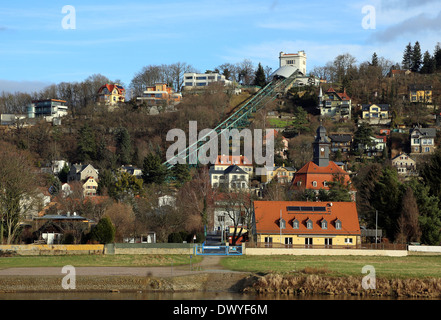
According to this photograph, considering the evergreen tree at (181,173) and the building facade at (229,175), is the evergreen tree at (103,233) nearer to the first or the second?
the evergreen tree at (181,173)

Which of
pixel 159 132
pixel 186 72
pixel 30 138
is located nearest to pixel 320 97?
pixel 159 132

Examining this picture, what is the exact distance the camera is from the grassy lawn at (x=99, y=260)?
47.2m

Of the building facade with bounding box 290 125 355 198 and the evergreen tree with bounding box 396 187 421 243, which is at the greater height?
the building facade with bounding box 290 125 355 198

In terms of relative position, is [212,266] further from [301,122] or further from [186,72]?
[186,72]

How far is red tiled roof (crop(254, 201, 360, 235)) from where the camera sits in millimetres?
56656

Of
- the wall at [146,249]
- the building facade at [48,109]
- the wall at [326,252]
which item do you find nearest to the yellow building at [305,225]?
the wall at [326,252]

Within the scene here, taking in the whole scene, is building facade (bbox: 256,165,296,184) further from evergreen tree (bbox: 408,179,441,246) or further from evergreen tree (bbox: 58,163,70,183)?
evergreen tree (bbox: 408,179,441,246)

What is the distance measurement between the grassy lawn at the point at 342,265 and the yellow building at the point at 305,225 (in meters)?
4.55

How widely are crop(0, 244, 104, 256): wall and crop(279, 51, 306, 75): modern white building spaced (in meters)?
123

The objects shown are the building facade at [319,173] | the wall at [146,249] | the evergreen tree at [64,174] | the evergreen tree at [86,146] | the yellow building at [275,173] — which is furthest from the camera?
the evergreen tree at [86,146]

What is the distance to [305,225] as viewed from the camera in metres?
57.2

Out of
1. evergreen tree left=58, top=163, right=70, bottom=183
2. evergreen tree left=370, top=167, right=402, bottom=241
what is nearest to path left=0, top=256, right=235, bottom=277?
evergreen tree left=370, top=167, right=402, bottom=241

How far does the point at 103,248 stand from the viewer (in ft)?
169

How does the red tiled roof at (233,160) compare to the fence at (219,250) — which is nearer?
the fence at (219,250)
